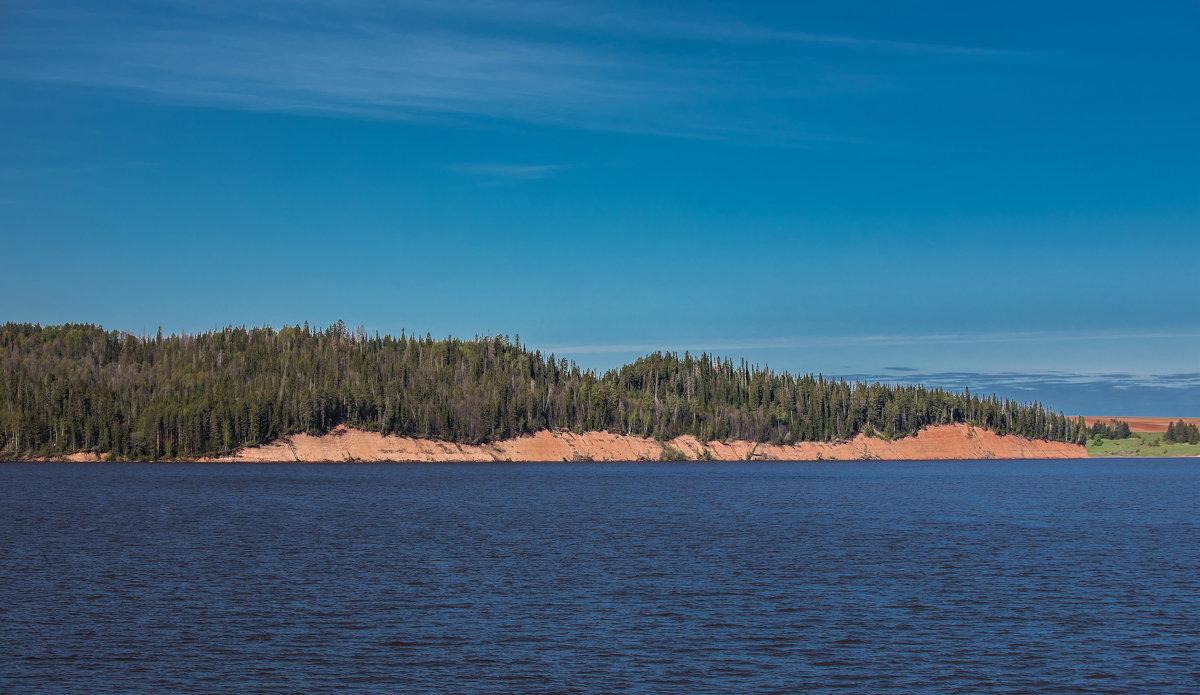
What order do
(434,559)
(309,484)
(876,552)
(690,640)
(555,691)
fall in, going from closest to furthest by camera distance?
(555,691)
(690,640)
(434,559)
(876,552)
(309,484)

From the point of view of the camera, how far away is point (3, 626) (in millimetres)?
35250

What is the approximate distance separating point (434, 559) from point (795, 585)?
18.5m

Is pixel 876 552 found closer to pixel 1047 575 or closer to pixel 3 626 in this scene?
pixel 1047 575

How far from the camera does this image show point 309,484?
13500 centimetres

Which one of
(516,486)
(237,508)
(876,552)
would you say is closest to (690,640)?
(876,552)

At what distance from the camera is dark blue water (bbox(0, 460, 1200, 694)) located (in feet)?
96.5

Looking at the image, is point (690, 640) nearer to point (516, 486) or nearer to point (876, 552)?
point (876, 552)

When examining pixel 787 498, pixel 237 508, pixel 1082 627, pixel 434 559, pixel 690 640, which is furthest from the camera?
pixel 787 498

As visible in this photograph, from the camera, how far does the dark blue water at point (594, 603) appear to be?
29.4 m

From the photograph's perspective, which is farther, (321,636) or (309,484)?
(309,484)

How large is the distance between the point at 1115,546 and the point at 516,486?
83482mm

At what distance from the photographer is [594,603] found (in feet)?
133

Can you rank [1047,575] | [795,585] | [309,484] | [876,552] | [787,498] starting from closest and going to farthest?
[795,585] → [1047,575] → [876,552] → [787,498] → [309,484]

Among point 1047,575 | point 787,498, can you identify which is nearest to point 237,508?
point 787,498
